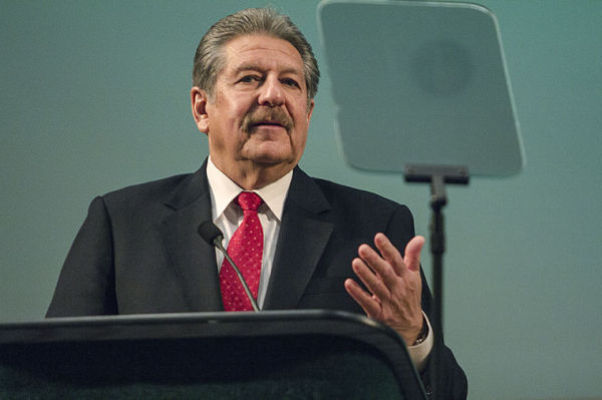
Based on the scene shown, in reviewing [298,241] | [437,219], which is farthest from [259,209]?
[437,219]

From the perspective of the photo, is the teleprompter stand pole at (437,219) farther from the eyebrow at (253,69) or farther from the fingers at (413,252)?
the eyebrow at (253,69)

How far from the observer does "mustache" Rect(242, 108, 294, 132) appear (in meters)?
1.51

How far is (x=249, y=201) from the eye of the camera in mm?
1502

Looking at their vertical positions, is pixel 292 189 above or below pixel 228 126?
below

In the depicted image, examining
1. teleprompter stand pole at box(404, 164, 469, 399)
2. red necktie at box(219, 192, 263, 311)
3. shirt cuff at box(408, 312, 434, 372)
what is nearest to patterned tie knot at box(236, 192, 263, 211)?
red necktie at box(219, 192, 263, 311)

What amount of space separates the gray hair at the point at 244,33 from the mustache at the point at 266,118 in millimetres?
135

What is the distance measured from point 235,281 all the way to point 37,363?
2.63 ft

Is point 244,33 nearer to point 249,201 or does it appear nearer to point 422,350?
point 249,201

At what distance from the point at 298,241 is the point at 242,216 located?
146mm

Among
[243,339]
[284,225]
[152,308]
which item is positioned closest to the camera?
[243,339]

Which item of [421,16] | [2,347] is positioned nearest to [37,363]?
[2,347]

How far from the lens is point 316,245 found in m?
1.47

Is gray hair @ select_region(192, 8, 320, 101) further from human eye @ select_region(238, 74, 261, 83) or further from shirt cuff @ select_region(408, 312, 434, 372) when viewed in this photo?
shirt cuff @ select_region(408, 312, 434, 372)

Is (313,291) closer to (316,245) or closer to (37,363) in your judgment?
(316,245)
